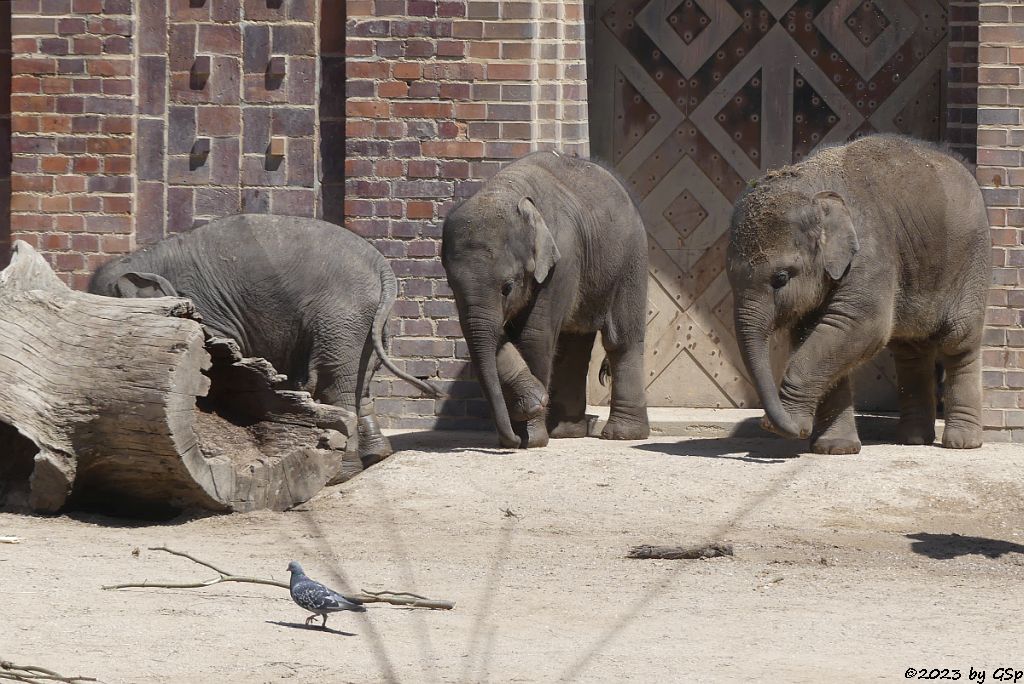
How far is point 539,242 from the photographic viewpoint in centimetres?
891

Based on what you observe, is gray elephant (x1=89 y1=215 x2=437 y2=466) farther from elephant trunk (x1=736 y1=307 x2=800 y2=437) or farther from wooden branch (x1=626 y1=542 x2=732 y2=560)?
wooden branch (x1=626 y1=542 x2=732 y2=560)

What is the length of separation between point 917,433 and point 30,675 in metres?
5.87

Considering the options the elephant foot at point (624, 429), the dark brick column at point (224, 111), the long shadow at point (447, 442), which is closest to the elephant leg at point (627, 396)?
the elephant foot at point (624, 429)

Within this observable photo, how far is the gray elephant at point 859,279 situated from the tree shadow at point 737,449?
0.19 metres

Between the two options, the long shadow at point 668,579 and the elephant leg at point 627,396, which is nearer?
the long shadow at point 668,579

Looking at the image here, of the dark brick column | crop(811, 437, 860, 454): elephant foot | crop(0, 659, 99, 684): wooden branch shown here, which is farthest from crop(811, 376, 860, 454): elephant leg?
crop(0, 659, 99, 684): wooden branch

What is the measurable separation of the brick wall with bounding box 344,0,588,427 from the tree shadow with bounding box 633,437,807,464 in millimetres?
1374

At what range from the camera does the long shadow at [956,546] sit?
7.08 m

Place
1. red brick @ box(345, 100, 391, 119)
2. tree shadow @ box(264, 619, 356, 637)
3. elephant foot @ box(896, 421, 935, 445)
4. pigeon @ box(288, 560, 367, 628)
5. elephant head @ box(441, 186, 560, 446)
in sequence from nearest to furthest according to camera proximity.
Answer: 1. pigeon @ box(288, 560, 367, 628)
2. tree shadow @ box(264, 619, 356, 637)
3. elephant head @ box(441, 186, 560, 446)
4. elephant foot @ box(896, 421, 935, 445)
5. red brick @ box(345, 100, 391, 119)

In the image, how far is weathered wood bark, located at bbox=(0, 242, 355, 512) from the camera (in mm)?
7367

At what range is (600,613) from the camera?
591 cm

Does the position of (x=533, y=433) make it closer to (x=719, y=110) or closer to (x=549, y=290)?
(x=549, y=290)

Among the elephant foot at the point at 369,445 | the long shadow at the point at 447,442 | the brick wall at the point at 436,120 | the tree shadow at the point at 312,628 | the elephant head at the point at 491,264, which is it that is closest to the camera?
the tree shadow at the point at 312,628

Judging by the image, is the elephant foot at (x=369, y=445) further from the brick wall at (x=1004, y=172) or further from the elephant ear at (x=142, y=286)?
the brick wall at (x=1004, y=172)
